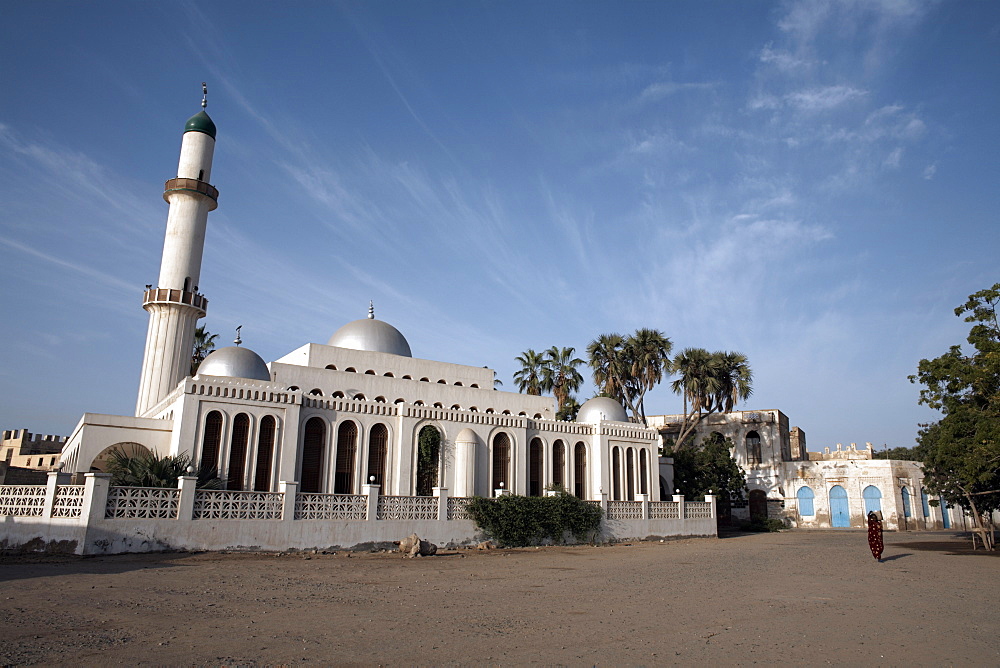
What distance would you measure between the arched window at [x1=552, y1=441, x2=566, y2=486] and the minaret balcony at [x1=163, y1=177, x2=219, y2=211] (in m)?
17.7

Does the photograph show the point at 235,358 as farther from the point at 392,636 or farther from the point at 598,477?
the point at 392,636

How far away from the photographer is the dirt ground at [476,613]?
736 centimetres

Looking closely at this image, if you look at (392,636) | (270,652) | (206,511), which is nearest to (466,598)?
(392,636)

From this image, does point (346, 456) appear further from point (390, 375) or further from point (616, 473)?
point (616, 473)

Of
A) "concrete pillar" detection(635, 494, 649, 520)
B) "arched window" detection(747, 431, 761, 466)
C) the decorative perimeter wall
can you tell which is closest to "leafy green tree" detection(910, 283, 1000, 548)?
"concrete pillar" detection(635, 494, 649, 520)

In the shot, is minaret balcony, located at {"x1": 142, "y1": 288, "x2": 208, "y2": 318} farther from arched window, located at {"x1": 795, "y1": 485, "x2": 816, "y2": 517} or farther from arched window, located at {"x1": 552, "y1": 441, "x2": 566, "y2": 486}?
arched window, located at {"x1": 795, "y1": 485, "x2": 816, "y2": 517}

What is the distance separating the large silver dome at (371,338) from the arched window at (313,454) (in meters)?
7.35

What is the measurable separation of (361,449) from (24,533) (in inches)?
393

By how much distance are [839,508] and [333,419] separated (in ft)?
104

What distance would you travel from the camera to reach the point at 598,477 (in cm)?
2877

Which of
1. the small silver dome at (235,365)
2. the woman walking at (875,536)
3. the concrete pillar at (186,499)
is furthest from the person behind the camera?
the small silver dome at (235,365)

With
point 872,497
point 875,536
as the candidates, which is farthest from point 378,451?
point 872,497

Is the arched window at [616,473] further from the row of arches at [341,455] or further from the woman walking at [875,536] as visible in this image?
the woman walking at [875,536]

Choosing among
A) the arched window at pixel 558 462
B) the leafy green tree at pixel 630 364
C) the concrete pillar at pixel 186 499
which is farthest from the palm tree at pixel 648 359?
the concrete pillar at pixel 186 499
